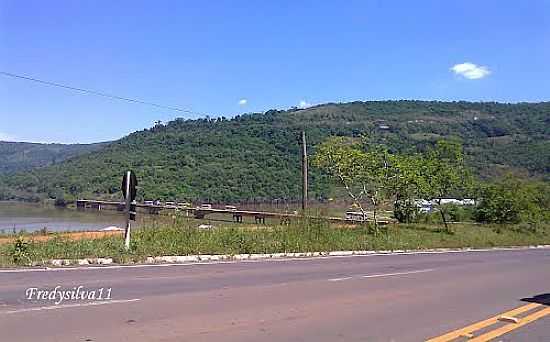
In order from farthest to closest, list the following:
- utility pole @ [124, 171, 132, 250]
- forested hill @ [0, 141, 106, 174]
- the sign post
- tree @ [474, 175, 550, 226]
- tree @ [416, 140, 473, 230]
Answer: forested hill @ [0, 141, 106, 174], tree @ [474, 175, 550, 226], tree @ [416, 140, 473, 230], the sign post, utility pole @ [124, 171, 132, 250]

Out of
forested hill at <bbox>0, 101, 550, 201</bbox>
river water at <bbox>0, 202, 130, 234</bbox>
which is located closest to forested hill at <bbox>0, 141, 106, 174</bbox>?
forested hill at <bbox>0, 101, 550, 201</bbox>

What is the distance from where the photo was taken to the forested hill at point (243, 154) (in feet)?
268

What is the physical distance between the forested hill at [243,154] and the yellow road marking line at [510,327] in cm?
5074

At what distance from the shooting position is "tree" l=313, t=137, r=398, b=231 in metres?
39.2

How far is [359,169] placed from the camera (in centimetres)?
3916

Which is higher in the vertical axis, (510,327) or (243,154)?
(243,154)

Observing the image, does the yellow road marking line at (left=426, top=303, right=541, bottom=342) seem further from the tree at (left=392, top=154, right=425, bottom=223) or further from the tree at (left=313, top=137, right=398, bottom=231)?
the tree at (left=392, top=154, right=425, bottom=223)

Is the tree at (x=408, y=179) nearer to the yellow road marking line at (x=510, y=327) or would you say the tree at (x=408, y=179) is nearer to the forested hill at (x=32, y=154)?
the yellow road marking line at (x=510, y=327)

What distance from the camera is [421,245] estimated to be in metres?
33.3

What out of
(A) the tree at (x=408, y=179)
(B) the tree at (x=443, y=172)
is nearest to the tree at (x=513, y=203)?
(B) the tree at (x=443, y=172)

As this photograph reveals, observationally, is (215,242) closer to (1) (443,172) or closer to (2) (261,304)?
(2) (261,304)

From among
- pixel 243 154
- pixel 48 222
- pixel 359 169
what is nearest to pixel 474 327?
pixel 359 169

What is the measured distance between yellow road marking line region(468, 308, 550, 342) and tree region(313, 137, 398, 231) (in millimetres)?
28266

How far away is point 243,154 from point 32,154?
80883 millimetres
